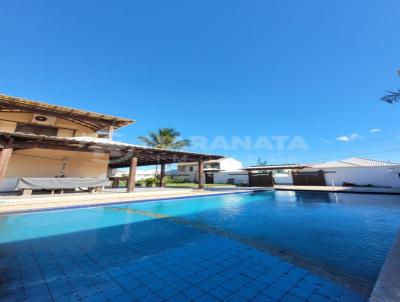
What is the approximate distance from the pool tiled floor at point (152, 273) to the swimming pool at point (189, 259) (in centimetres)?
1

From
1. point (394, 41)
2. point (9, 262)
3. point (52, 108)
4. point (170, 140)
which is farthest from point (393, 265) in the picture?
point (170, 140)

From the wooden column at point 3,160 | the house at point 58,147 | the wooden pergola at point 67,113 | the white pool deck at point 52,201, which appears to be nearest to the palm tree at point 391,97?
the house at point 58,147

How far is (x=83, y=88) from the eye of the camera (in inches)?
696

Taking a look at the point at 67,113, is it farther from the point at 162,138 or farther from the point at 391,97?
the point at 391,97

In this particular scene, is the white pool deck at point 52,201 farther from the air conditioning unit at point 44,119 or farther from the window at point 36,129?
the air conditioning unit at point 44,119

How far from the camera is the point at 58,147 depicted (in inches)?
398

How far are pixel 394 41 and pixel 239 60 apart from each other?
922cm

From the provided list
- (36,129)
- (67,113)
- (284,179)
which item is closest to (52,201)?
(67,113)

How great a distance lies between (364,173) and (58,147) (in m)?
27.5

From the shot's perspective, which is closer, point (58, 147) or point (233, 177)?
point (58, 147)

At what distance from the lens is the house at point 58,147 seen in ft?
34.3

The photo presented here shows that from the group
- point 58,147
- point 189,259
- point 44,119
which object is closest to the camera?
point 189,259

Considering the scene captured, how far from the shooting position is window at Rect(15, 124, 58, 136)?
1221cm

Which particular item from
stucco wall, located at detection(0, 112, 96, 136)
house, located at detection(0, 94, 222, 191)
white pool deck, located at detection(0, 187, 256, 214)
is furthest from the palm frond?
stucco wall, located at detection(0, 112, 96, 136)
